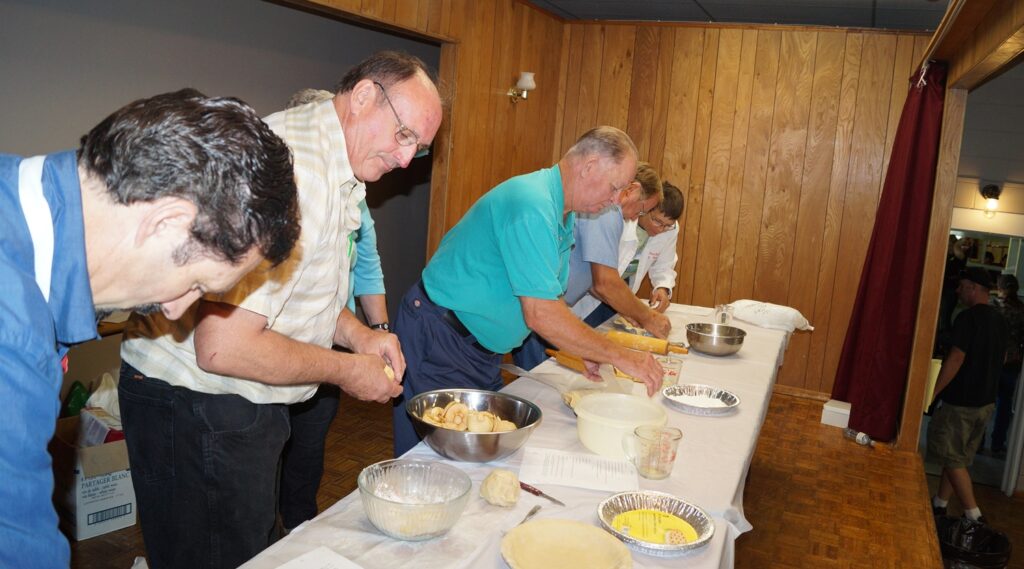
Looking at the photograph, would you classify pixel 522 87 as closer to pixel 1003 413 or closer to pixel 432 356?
pixel 432 356

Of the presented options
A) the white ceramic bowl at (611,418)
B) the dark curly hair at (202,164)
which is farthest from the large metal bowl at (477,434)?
the dark curly hair at (202,164)

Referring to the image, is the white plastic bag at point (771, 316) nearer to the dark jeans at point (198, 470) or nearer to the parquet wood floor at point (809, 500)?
the parquet wood floor at point (809, 500)

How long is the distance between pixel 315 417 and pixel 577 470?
0.78 metres

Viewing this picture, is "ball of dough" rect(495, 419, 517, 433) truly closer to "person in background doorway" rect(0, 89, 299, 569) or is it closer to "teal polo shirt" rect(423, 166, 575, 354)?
"teal polo shirt" rect(423, 166, 575, 354)

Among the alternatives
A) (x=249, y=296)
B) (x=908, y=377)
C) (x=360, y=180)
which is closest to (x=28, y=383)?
(x=249, y=296)

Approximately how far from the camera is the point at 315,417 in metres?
1.97

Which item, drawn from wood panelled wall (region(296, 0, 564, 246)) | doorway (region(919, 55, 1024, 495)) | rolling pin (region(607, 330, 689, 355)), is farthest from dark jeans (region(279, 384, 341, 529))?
doorway (region(919, 55, 1024, 495))

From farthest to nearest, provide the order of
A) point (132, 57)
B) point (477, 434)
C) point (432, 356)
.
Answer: point (132, 57)
point (432, 356)
point (477, 434)

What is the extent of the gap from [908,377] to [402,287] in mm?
3374

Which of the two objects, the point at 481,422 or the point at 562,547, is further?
the point at 481,422

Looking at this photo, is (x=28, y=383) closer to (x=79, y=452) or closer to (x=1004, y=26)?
(x=79, y=452)

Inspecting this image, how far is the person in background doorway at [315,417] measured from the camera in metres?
1.96

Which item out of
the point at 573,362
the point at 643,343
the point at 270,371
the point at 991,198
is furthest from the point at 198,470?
the point at 991,198

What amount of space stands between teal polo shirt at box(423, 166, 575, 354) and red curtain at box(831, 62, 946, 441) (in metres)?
2.73
